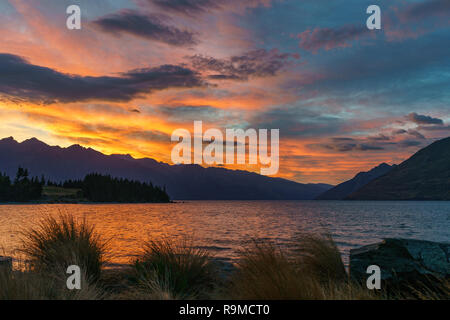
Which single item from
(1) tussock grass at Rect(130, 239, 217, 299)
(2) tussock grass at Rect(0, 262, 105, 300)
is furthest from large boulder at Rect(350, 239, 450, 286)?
(2) tussock grass at Rect(0, 262, 105, 300)

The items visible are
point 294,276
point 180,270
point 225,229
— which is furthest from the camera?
point 225,229

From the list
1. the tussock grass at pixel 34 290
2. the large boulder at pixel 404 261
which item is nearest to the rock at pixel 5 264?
the tussock grass at pixel 34 290

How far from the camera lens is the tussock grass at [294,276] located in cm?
546

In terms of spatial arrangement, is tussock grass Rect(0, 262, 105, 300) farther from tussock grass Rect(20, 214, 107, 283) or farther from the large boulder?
the large boulder

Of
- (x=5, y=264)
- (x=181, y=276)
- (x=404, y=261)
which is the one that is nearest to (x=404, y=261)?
(x=404, y=261)

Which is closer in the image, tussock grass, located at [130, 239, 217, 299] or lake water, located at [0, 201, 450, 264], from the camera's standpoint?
tussock grass, located at [130, 239, 217, 299]

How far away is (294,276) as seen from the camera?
5824mm

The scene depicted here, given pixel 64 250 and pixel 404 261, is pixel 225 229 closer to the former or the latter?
pixel 404 261

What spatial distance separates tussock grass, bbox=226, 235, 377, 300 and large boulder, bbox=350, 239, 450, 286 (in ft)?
2.23

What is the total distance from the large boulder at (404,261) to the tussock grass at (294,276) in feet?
2.23

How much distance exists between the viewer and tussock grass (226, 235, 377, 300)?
5.46m
